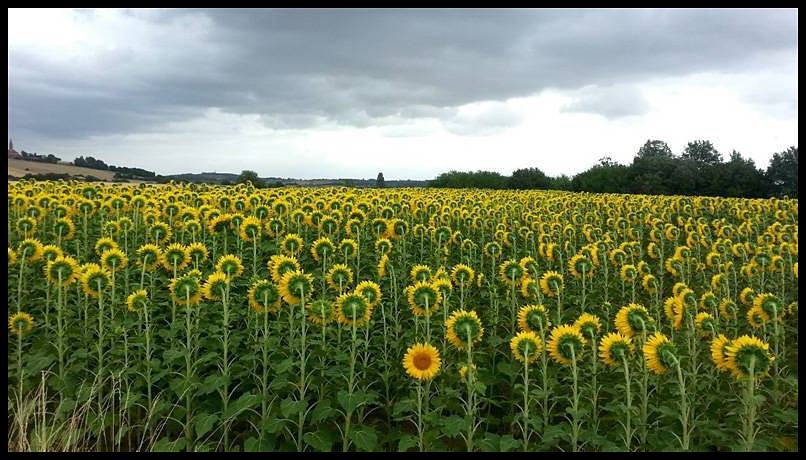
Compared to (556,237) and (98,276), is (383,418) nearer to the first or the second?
(98,276)

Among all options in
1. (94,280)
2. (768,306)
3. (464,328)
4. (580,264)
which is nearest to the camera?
(464,328)

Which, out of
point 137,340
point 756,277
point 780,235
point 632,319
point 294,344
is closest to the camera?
point 632,319

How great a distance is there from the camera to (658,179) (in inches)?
1645

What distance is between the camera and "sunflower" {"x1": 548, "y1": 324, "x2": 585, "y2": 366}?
14.1 ft

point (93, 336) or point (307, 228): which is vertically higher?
point (307, 228)

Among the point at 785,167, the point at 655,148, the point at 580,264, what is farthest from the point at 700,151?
the point at 580,264

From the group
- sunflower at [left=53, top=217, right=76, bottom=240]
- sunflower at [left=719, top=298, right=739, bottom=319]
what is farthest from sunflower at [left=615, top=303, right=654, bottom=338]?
sunflower at [left=53, top=217, right=76, bottom=240]

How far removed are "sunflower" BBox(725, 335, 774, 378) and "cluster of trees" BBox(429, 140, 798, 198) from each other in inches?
1585

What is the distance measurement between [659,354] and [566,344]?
677mm

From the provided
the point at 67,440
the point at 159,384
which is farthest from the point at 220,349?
the point at 67,440

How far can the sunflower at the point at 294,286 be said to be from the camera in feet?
16.5

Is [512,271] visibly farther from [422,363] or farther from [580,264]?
[422,363]

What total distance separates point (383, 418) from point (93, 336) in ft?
12.0

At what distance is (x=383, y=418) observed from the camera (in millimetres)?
5645
